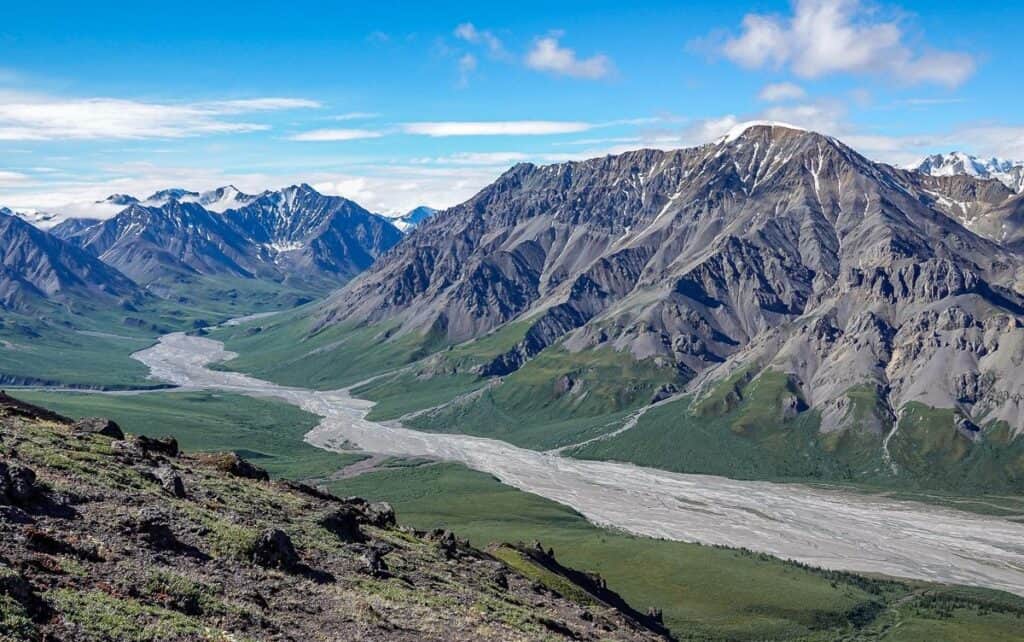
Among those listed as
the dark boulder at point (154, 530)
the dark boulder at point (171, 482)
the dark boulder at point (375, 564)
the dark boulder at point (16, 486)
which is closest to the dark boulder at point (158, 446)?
the dark boulder at point (171, 482)

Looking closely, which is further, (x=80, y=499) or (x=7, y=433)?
(x=7, y=433)

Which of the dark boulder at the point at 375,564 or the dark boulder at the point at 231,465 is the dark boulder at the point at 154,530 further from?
the dark boulder at the point at 231,465

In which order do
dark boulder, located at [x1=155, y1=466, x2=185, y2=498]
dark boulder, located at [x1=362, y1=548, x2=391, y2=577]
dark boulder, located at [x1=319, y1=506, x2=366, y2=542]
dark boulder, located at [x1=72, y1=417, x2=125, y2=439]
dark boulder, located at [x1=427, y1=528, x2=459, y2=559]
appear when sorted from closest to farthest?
dark boulder, located at [x1=362, y1=548, x2=391, y2=577], dark boulder, located at [x1=155, y1=466, x2=185, y2=498], dark boulder, located at [x1=319, y1=506, x2=366, y2=542], dark boulder, located at [x1=72, y1=417, x2=125, y2=439], dark boulder, located at [x1=427, y1=528, x2=459, y2=559]

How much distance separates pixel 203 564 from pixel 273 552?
5.82 meters

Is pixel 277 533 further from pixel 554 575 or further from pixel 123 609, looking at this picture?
pixel 554 575

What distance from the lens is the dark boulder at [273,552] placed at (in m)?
59.8

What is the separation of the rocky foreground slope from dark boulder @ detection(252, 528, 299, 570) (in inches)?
4.0

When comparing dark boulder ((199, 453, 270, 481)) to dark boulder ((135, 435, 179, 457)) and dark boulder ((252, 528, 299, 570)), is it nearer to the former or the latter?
dark boulder ((135, 435, 179, 457))

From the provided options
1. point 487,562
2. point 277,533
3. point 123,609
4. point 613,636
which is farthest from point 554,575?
point 123,609

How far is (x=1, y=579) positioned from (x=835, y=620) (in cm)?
17381

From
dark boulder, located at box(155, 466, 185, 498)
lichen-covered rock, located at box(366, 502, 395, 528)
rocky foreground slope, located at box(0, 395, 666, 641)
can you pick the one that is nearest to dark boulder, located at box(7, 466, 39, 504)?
rocky foreground slope, located at box(0, 395, 666, 641)

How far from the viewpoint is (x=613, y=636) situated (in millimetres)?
77688

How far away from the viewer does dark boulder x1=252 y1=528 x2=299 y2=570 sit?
59.8 m

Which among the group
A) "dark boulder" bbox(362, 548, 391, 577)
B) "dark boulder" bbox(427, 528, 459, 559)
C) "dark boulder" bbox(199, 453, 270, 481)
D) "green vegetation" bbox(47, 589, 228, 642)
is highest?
"green vegetation" bbox(47, 589, 228, 642)
